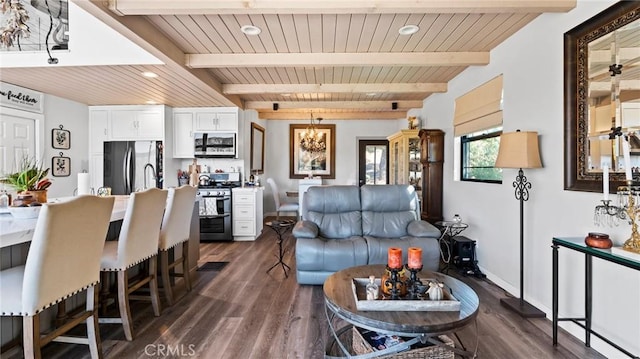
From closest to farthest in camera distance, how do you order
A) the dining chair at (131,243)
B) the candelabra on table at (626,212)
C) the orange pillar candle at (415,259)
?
1. the candelabra on table at (626,212)
2. the orange pillar candle at (415,259)
3. the dining chair at (131,243)

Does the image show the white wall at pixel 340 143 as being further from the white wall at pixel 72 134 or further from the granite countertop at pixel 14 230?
the granite countertop at pixel 14 230

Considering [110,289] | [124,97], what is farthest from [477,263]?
[124,97]

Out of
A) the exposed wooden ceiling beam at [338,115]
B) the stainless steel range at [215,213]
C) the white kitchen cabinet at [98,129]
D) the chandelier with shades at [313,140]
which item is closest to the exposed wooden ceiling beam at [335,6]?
the stainless steel range at [215,213]

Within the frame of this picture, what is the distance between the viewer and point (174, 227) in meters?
2.78

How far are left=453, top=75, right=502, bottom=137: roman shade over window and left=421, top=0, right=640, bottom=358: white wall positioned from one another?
0.37 feet

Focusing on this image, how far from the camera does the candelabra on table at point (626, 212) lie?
5.48 feet

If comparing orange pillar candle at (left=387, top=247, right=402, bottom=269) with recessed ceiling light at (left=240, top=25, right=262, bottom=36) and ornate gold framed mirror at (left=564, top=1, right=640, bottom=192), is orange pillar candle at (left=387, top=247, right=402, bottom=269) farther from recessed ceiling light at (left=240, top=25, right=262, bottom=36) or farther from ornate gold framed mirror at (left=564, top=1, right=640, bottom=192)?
recessed ceiling light at (left=240, top=25, right=262, bottom=36)

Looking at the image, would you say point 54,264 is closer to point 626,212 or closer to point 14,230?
point 14,230

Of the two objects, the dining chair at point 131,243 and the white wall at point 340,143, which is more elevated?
the white wall at point 340,143

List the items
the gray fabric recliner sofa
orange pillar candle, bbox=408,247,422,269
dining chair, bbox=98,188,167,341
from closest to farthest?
1. orange pillar candle, bbox=408,247,422,269
2. dining chair, bbox=98,188,167,341
3. the gray fabric recliner sofa

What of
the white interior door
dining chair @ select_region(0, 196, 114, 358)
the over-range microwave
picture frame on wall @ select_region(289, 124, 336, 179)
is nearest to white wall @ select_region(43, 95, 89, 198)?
the white interior door

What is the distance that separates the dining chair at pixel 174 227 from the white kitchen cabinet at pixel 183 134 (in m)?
2.68

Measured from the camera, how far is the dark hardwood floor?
2012 millimetres

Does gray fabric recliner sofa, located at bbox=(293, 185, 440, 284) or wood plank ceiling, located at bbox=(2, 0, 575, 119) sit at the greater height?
wood plank ceiling, located at bbox=(2, 0, 575, 119)
